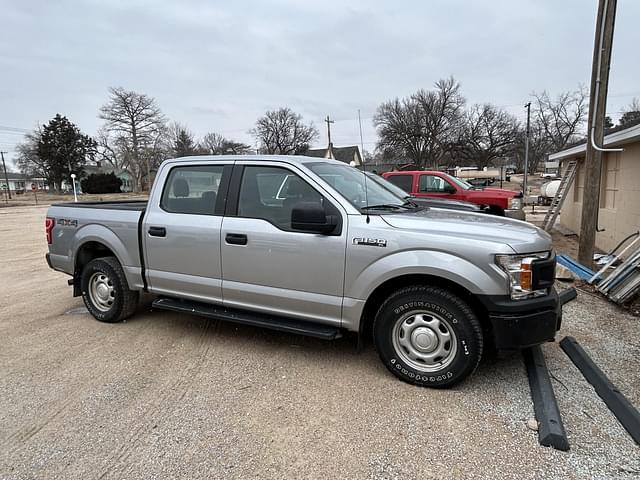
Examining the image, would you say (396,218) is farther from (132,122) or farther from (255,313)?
(132,122)

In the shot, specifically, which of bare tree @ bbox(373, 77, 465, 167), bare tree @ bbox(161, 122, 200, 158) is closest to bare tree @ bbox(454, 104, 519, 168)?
bare tree @ bbox(373, 77, 465, 167)

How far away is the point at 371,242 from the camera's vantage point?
3.30m

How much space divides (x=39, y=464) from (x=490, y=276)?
316 cm

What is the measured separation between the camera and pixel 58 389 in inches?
135

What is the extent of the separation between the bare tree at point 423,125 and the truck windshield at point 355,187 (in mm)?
50789

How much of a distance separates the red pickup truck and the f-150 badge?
25.3 ft

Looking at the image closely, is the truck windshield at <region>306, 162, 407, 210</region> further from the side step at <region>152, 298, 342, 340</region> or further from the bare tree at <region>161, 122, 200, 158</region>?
the bare tree at <region>161, 122, 200, 158</region>

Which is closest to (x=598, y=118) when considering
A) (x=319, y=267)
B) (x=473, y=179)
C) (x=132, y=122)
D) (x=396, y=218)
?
(x=396, y=218)

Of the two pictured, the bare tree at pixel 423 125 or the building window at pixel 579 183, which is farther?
the bare tree at pixel 423 125

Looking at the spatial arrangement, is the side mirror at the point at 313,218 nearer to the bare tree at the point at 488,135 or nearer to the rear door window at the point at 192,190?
the rear door window at the point at 192,190

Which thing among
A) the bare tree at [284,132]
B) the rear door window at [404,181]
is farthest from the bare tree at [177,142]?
the rear door window at [404,181]

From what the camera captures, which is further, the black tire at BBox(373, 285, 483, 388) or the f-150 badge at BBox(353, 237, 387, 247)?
the f-150 badge at BBox(353, 237, 387, 247)

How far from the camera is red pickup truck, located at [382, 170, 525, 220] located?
35.6 feet

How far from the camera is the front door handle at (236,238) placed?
12.5ft
